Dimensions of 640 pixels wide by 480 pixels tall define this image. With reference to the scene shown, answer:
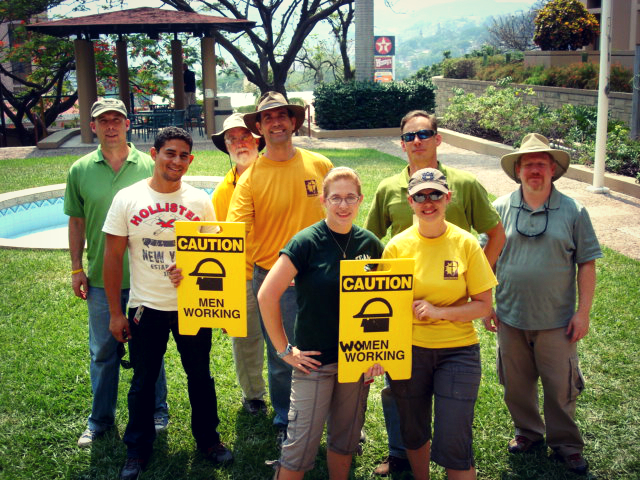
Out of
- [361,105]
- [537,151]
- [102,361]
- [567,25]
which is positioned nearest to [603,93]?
[537,151]

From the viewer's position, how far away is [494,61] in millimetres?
28234

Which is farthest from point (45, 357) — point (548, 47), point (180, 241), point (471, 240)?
point (548, 47)

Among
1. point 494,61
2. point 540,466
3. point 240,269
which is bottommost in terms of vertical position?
point 540,466

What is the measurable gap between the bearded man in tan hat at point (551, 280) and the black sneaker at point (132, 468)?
2255mm

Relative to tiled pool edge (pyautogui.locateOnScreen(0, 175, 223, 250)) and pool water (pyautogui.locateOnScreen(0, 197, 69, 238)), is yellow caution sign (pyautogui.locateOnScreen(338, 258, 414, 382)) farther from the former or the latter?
pool water (pyautogui.locateOnScreen(0, 197, 69, 238))

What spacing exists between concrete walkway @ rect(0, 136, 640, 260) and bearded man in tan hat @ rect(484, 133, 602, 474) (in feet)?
15.9

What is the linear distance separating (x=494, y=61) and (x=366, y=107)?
8.95m

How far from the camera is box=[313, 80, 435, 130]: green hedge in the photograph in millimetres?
21891

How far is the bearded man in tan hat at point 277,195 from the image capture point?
4.24 m

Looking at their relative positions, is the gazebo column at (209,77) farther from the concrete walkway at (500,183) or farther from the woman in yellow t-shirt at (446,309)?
the woman in yellow t-shirt at (446,309)

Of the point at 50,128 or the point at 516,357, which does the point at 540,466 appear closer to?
the point at 516,357

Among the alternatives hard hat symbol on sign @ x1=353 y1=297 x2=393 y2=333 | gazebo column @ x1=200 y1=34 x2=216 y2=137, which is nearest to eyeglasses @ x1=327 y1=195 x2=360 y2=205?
hard hat symbol on sign @ x1=353 y1=297 x2=393 y2=333

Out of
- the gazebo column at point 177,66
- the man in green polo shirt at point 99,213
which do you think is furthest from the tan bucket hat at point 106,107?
the gazebo column at point 177,66

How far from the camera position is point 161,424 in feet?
15.3
